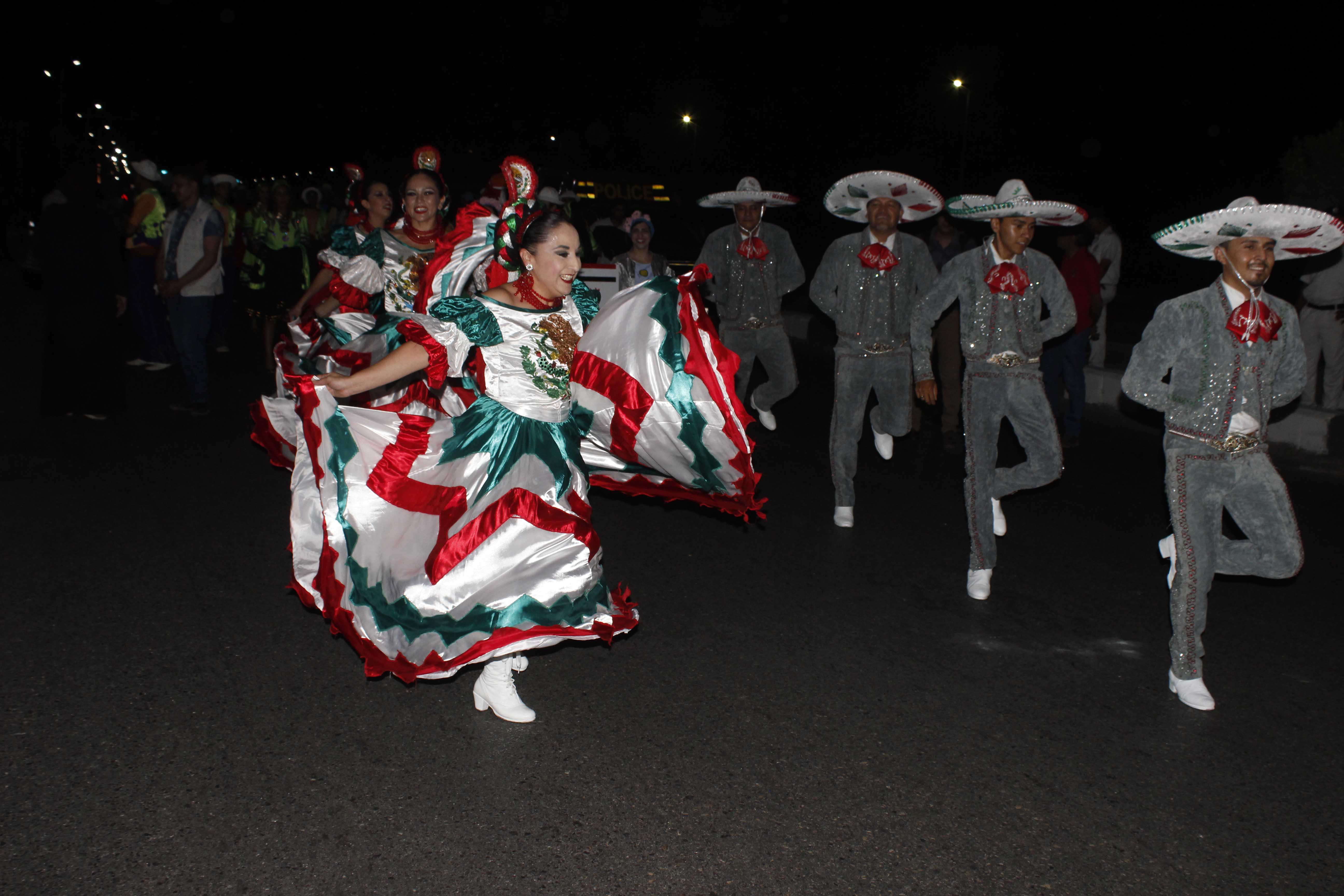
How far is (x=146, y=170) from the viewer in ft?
35.2

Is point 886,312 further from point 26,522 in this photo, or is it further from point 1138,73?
point 1138,73

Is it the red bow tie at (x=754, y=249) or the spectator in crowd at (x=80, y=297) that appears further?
the spectator in crowd at (x=80, y=297)

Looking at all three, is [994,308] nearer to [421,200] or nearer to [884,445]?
[884,445]

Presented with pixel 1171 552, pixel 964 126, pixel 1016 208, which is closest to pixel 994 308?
pixel 1016 208

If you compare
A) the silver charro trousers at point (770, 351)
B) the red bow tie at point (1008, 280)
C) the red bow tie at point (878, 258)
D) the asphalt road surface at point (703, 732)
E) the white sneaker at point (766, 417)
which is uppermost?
the red bow tie at point (878, 258)

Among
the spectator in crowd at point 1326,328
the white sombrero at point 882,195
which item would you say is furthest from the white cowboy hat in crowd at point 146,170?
the spectator in crowd at point 1326,328

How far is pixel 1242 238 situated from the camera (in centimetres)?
424

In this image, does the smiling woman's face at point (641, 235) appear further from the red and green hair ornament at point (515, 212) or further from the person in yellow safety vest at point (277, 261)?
the red and green hair ornament at point (515, 212)

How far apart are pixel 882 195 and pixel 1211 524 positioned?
3.00 metres

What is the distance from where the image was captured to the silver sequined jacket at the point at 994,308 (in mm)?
5391

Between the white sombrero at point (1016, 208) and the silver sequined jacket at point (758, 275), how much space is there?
2.31m

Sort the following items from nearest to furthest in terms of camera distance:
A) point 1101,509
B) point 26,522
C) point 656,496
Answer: point 656,496, point 26,522, point 1101,509

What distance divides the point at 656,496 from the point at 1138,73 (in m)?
Answer: 30.2

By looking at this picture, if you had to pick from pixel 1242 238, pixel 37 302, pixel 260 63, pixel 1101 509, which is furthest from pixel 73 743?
pixel 260 63
